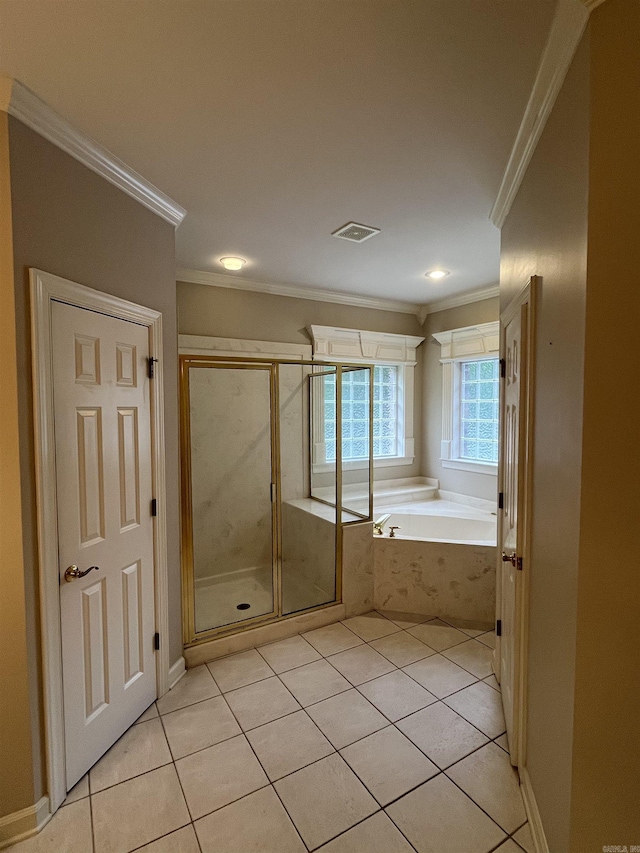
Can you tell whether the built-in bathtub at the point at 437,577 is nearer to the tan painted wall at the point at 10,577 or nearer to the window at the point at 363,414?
the window at the point at 363,414

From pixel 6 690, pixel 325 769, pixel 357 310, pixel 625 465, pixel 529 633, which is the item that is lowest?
pixel 325 769

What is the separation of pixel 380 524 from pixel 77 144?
3155 mm

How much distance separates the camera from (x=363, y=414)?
4234 millimetres

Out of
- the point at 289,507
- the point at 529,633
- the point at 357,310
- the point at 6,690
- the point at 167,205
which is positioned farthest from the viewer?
the point at 357,310

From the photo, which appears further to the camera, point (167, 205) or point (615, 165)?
point (167, 205)

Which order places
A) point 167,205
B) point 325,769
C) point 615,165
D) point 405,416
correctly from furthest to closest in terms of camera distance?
point 405,416 < point 167,205 < point 325,769 < point 615,165

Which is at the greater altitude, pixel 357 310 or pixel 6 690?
pixel 357 310

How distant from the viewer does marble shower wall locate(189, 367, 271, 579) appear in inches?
131

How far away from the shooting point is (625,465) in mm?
1064

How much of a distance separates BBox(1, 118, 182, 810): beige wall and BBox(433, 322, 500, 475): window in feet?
10.1

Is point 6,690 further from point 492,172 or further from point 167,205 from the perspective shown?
point 492,172

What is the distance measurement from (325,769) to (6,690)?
4.29 feet

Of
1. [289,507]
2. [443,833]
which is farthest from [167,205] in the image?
[443,833]

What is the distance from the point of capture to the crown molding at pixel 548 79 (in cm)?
112
